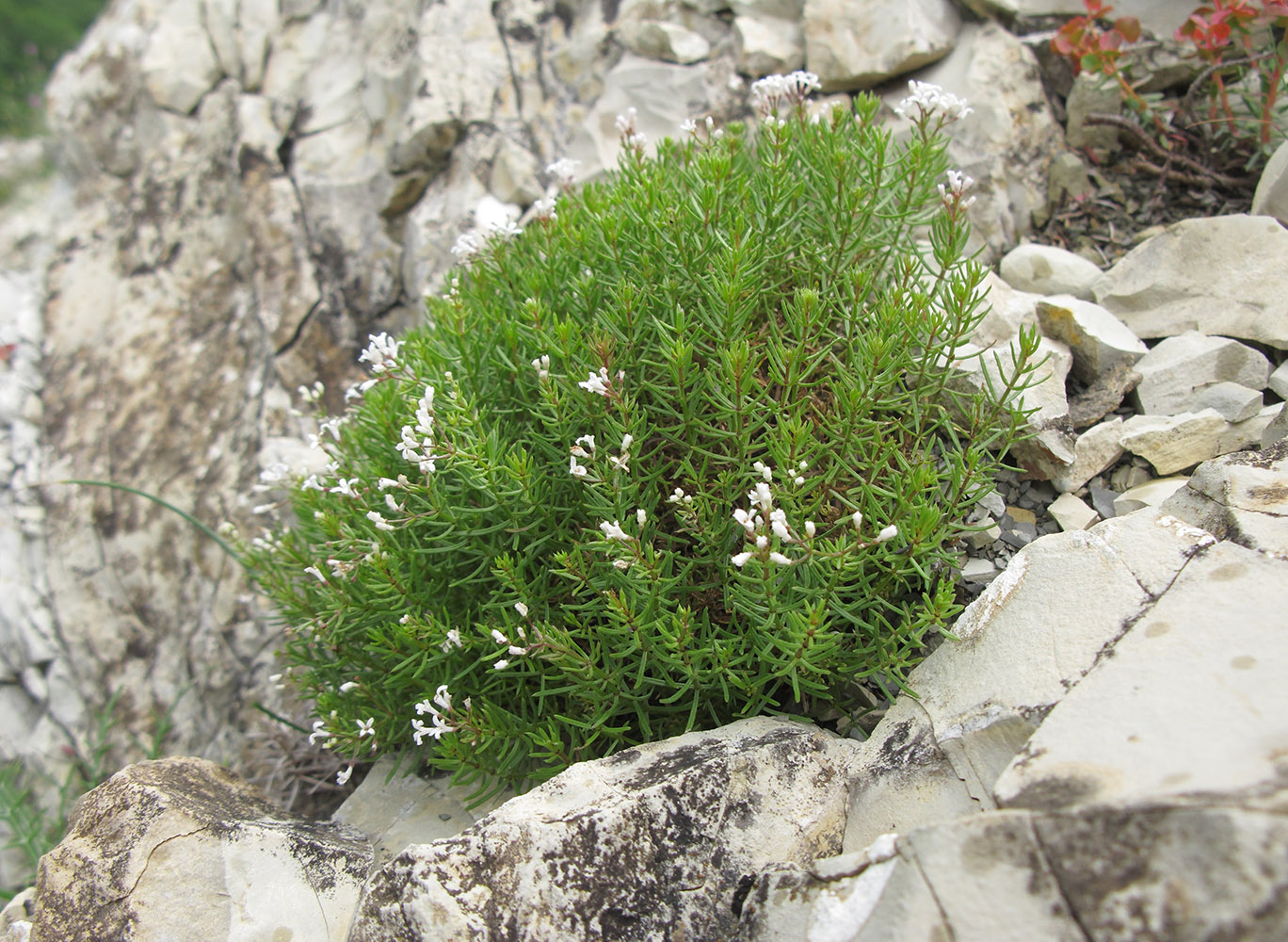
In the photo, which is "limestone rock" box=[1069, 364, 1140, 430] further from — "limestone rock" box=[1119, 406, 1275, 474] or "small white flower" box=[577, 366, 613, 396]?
"small white flower" box=[577, 366, 613, 396]

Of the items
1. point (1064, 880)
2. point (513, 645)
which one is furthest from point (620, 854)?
point (1064, 880)

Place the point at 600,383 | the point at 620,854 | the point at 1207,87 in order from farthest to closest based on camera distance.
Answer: the point at 1207,87 < the point at 600,383 < the point at 620,854

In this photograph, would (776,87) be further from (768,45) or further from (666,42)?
(666,42)

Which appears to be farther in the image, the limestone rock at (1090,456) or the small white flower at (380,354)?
the limestone rock at (1090,456)

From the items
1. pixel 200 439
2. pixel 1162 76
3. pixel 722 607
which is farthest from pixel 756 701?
pixel 200 439

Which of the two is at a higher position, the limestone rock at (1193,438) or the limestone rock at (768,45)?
the limestone rock at (768,45)

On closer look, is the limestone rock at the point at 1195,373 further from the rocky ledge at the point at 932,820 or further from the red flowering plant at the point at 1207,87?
the red flowering plant at the point at 1207,87

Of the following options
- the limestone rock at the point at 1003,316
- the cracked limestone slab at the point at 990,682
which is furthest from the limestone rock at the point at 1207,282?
the cracked limestone slab at the point at 990,682

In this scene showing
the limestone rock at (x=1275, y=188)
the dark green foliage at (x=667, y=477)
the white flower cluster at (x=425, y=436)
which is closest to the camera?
the white flower cluster at (x=425, y=436)
